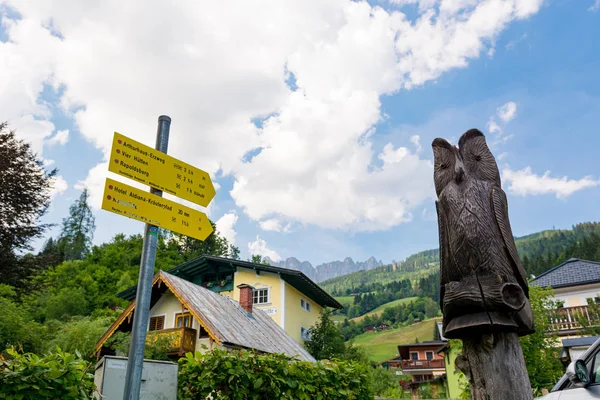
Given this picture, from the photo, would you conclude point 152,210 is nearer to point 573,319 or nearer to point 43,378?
point 43,378

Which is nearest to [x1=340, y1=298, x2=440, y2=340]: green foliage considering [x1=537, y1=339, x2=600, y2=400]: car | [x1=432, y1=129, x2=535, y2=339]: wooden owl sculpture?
[x1=537, y1=339, x2=600, y2=400]: car

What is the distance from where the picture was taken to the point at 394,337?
117m

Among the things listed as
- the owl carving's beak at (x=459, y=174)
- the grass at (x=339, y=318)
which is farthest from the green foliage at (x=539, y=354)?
the grass at (x=339, y=318)

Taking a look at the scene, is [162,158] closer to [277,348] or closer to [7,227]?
[277,348]

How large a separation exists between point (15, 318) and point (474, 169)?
22.5 meters

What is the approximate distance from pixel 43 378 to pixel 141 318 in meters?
1.73

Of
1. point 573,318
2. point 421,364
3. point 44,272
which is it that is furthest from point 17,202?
point 421,364

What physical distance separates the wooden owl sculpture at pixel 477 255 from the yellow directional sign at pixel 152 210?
86.5 inches

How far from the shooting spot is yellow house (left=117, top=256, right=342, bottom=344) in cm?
3000

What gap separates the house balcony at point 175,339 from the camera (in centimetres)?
1809

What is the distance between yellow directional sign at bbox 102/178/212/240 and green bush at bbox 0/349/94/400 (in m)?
1.87

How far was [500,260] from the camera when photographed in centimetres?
383

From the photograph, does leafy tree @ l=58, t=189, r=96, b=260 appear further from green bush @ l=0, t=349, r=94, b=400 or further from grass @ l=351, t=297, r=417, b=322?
grass @ l=351, t=297, r=417, b=322

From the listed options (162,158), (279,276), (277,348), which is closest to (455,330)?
(162,158)
